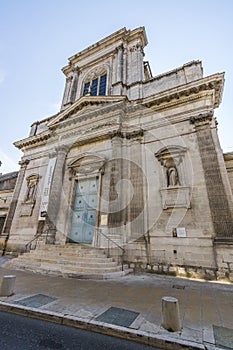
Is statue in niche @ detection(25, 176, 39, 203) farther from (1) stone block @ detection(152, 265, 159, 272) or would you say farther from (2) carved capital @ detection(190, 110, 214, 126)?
(2) carved capital @ detection(190, 110, 214, 126)

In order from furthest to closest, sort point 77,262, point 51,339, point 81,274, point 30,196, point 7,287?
point 30,196, point 77,262, point 81,274, point 7,287, point 51,339

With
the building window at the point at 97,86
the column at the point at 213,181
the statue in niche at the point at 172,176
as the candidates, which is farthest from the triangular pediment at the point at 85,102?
the statue in niche at the point at 172,176

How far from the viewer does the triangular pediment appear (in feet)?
37.5

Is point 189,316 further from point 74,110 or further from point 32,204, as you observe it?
point 74,110

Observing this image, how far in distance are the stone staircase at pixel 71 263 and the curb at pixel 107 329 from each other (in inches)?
109

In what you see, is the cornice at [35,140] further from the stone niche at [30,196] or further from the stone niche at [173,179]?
the stone niche at [173,179]

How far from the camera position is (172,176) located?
8250 mm

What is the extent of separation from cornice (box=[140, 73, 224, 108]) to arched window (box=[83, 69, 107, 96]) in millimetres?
6291

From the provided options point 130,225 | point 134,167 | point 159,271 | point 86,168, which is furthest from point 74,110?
point 159,271

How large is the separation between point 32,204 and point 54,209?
2.40m

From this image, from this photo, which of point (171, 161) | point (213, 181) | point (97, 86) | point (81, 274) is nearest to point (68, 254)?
point (81, 274)

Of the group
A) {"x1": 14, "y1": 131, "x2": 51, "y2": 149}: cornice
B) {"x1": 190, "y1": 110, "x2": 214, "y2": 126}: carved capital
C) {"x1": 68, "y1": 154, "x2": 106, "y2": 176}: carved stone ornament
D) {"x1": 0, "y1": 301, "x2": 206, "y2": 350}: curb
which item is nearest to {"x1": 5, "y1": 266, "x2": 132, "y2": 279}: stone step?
{"x1": 0, "y1": 301, "x2": 206, "y2": 350}: curb

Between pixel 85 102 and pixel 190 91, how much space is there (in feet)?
23.1

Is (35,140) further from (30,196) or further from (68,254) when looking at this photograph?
(68,254)
